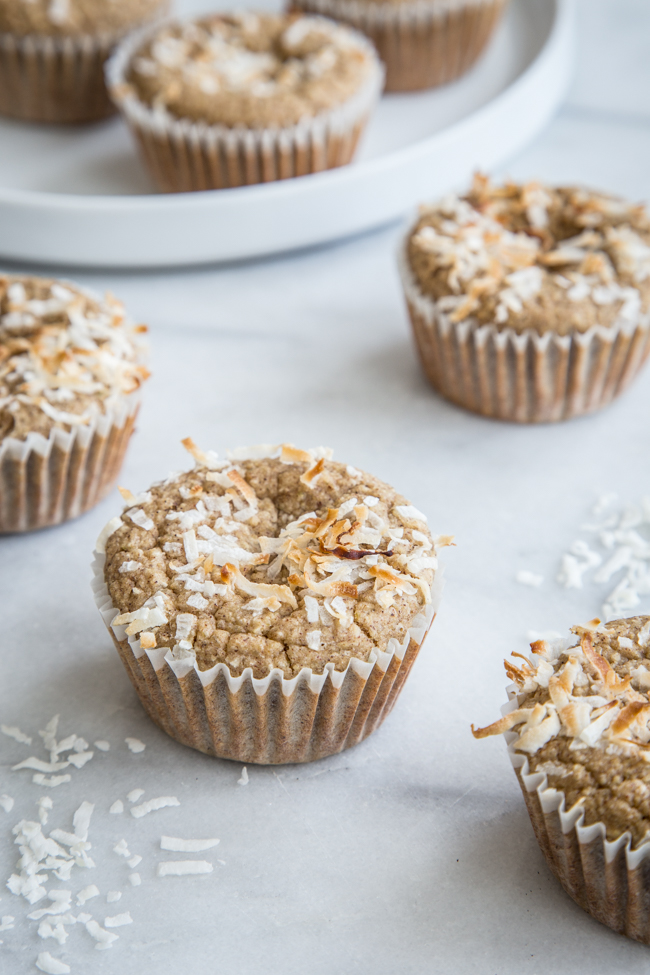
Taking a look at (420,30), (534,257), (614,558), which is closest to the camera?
(614,558)

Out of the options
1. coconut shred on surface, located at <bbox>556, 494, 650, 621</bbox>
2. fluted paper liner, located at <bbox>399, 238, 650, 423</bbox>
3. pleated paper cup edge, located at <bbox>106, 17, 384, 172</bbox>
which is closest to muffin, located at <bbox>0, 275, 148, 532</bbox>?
fluted paper liner, located at <bbox>399, 238, 650, 423</bbox>

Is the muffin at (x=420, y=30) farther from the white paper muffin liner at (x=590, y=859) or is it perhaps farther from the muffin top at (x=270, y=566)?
the white paper muffin liner at (x=590, y=859)

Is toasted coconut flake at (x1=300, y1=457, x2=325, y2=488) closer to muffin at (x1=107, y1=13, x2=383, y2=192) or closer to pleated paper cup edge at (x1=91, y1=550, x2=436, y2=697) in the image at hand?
pleated paper cup edge at (x1=91, y1=550, x2=436, y2=697)

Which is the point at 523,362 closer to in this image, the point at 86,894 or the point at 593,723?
the point at 593,723

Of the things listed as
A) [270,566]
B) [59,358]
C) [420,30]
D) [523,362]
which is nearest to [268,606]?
[270,566]

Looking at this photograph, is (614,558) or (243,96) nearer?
(614,558)

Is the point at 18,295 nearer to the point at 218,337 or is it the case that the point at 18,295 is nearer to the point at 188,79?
the point at 218,337

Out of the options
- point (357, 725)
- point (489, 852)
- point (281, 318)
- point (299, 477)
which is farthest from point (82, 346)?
point (489, 852)
